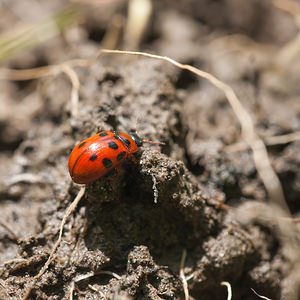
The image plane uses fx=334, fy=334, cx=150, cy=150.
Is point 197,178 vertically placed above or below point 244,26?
below

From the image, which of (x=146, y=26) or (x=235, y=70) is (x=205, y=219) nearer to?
(x=235, y=70)

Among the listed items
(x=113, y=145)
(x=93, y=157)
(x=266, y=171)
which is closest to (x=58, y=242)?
(x=93, y=157)

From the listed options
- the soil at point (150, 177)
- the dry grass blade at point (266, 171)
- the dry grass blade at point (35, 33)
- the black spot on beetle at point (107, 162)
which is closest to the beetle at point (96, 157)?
the black spot on beetle at point (107, 162)

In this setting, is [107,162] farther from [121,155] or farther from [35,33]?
[35,33]

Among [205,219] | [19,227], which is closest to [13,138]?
[19,227]

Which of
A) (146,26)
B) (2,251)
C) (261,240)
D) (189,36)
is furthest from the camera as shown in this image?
(189,36)

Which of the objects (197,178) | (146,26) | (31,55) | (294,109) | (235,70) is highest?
(146,26)

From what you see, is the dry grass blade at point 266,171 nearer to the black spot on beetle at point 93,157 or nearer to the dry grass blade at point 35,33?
the dry grass blade at point 35,33
